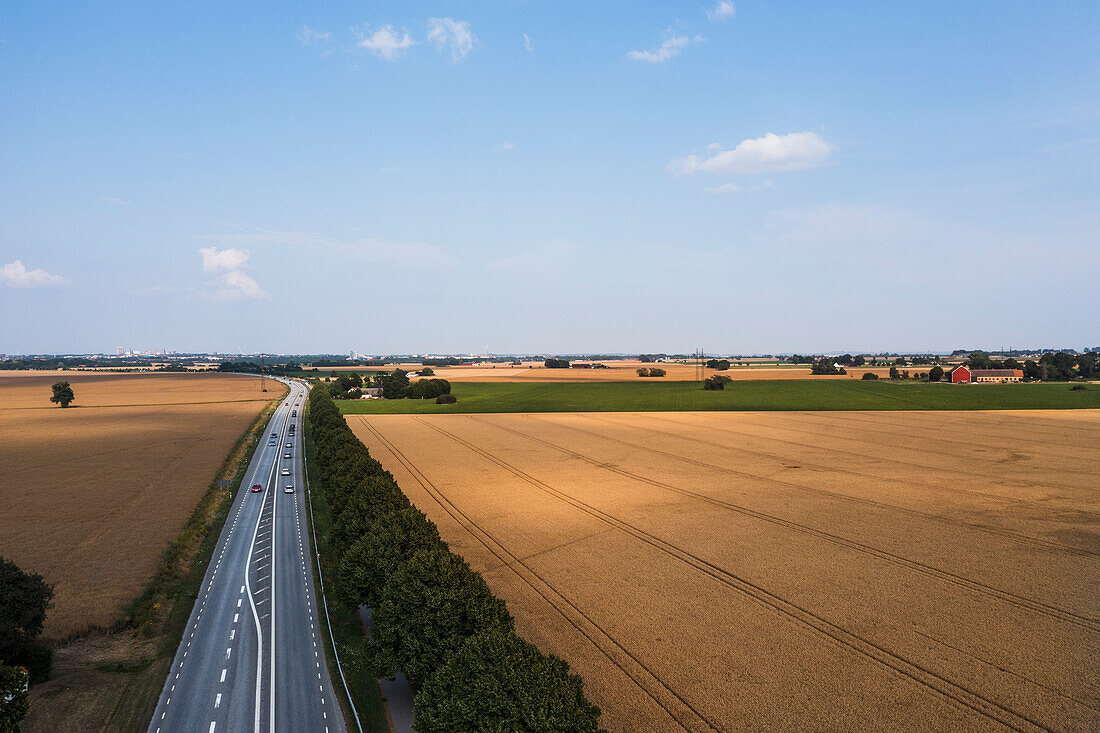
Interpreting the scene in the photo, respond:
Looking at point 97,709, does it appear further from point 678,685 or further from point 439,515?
point 439,515

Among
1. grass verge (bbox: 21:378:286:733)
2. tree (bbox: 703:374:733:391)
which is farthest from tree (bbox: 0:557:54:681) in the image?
tree (bbox: 703:374:733:391)

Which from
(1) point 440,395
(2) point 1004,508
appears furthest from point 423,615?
(1) point 440,395

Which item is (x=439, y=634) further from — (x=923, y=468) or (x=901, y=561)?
(x=923, y=468)

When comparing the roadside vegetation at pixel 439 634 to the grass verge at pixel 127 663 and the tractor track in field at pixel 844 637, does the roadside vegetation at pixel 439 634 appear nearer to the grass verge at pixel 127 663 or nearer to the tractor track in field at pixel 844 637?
the grass verge at pixel 127 663

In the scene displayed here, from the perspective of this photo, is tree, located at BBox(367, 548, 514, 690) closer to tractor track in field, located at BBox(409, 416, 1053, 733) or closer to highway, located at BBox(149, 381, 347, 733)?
highway, located at BBox(149, 381, 347, 733)

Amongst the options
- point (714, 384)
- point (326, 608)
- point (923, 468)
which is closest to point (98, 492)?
A: point (326, 608)

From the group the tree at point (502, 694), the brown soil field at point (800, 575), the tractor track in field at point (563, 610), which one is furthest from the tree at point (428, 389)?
the tree at point (502, 694)
